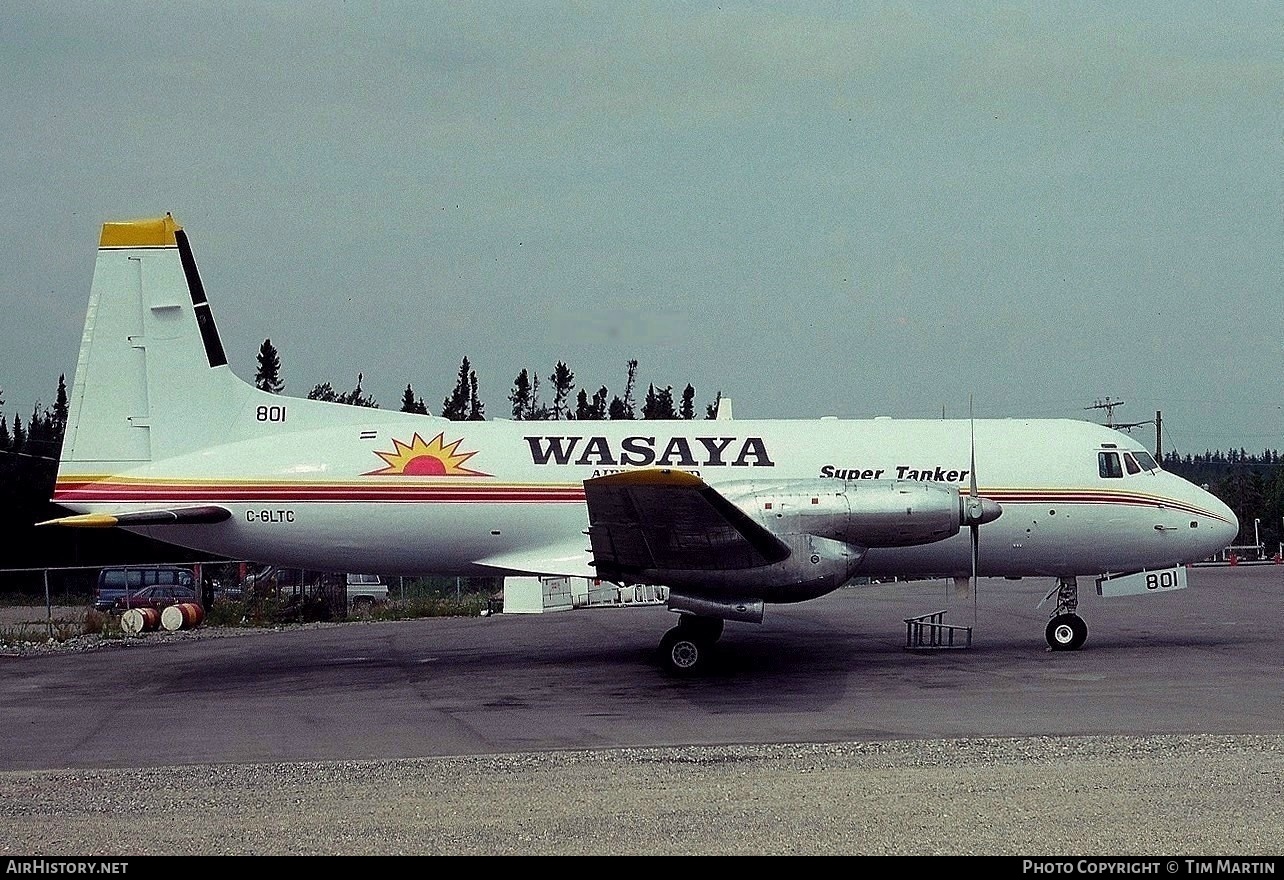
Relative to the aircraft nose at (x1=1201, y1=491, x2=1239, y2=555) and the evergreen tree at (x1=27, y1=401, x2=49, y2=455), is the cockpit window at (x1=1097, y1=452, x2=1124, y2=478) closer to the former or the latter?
the aircraft nose at (x1=1201, y1=491, x2=1239, y2=555)

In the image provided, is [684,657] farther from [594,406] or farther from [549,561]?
[594,406]

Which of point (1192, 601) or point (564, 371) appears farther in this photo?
point (564, 371)

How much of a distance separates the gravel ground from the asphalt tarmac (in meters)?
0.76

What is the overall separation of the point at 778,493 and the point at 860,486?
1098mm

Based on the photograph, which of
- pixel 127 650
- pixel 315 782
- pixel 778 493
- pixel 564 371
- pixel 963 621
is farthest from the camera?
→ pixel 564 371

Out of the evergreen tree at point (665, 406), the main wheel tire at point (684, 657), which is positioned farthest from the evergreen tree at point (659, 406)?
the main wheel tire at point (684, 657)

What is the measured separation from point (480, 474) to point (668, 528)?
3.74m

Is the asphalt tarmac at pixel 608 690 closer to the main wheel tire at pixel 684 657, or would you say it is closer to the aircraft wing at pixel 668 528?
the main wheel tire at pixel 684 657

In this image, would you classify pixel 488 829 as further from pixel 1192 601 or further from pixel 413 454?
pixel 1192 601

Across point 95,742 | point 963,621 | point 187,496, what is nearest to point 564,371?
point 963,621

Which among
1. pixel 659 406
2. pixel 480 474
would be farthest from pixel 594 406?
pixel 480 474

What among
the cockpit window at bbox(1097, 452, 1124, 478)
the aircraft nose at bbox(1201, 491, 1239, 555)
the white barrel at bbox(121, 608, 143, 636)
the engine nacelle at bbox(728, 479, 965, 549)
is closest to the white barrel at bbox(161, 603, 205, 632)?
the white barrel at bbox(121, 608, 143, 636)

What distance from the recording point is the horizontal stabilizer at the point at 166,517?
16328mm

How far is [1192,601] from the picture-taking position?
89.6 feet
